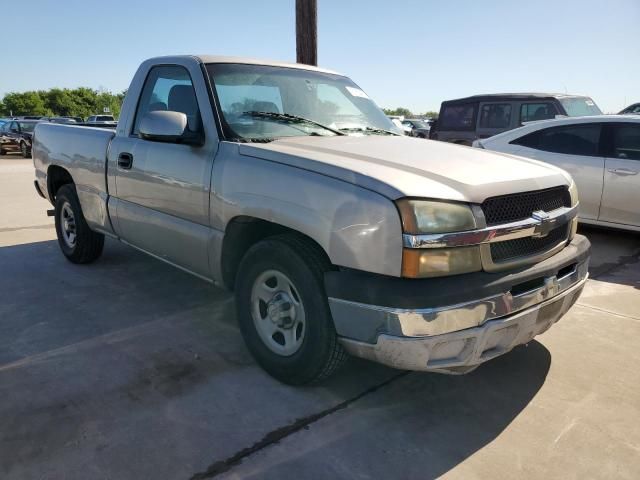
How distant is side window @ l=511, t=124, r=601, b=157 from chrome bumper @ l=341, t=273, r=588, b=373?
4642 millimetres

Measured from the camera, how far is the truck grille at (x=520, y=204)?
8.43 ft

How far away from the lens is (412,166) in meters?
2.75

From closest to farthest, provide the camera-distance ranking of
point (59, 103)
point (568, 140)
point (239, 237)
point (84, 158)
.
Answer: point (239, 237)
point (84, 158)
point (568, 140)
point (59, 103)

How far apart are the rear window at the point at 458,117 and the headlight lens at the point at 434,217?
1015cm

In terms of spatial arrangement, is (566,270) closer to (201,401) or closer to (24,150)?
(201,401)

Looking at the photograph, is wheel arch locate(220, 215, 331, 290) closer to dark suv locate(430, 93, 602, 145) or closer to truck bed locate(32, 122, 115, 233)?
truck bed locate(32, 122, 115, 233)

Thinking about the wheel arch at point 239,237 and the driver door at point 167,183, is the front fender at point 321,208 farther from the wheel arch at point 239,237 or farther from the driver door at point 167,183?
the driver door at point 167,183

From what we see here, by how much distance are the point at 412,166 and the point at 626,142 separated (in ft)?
15.6

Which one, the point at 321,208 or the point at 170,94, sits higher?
the point at 170,94

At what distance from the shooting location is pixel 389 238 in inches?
93.4

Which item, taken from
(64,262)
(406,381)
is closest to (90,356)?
(406,381)

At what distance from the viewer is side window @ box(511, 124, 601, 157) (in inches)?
255

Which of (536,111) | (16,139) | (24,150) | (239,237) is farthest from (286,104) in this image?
(16,139)

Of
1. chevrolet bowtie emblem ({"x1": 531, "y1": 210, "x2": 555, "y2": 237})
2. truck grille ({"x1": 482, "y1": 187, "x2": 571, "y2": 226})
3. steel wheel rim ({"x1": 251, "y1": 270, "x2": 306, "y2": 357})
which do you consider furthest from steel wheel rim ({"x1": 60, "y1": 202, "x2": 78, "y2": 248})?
chevrolet bowtie emblem ({"x1": 531, "y1": 210, "x2": 555, "y2": 237})
